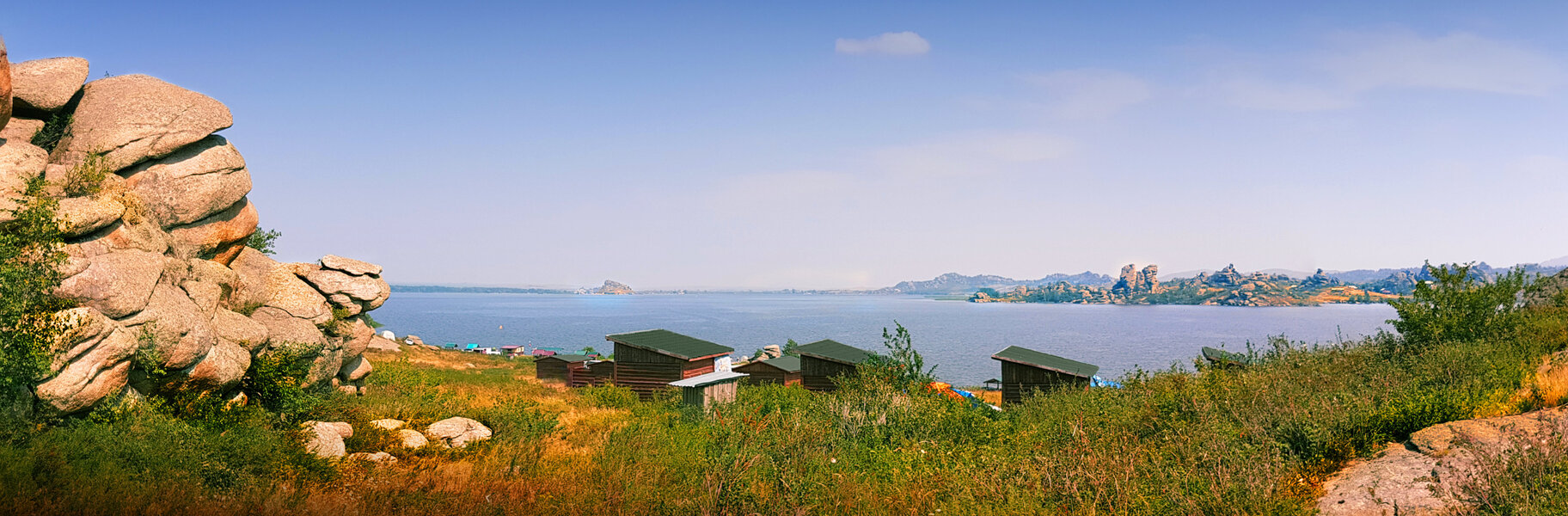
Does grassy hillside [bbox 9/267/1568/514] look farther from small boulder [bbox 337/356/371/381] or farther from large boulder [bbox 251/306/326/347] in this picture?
small boulder [bbox 337/356/371/381]

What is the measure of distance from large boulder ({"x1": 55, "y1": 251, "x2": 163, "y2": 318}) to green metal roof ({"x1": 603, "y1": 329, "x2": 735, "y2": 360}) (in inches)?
758

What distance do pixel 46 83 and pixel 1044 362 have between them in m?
34.0

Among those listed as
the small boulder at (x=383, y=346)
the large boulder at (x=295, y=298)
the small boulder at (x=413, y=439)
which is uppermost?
the large boulder at (x=295, y=298)

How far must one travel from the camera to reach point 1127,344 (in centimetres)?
11625

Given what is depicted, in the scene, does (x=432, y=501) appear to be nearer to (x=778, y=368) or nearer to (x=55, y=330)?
(x=55, y=330)

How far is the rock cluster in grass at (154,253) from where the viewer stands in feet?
42.6

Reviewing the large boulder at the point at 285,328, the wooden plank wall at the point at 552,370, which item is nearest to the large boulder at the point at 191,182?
the large boulder at the point at 285,328

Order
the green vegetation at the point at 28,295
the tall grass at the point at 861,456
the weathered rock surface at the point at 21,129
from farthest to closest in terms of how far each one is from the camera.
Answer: the weathered rock surface at the point at 21,129
the green vegetation at the point at 28,295
the tall grass at the point at 861,456

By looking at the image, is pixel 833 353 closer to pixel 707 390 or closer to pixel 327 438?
pixel 707 390

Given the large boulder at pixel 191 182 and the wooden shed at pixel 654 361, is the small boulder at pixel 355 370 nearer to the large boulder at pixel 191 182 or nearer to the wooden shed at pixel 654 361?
the large boulder at pixel 191 182

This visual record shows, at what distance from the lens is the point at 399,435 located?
49.7ft

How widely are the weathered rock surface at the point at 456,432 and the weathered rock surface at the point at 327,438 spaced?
1.63 meters

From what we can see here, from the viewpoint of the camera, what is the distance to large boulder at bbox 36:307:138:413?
12086 mm

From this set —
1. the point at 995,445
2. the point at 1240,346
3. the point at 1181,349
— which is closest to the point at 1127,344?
the point at 1181,349
